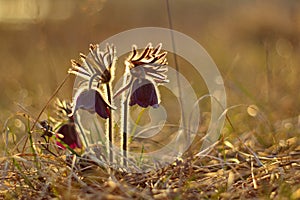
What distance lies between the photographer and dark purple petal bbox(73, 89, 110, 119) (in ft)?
8.72

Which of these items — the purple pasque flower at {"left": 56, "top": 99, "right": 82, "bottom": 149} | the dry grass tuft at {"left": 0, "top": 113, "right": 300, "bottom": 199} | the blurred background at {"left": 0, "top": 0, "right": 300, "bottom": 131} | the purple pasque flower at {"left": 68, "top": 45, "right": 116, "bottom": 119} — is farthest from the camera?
the blurred background at {"left": 0, "top": 0, "right": 300, "bottom": 131}

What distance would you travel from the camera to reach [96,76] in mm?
2635

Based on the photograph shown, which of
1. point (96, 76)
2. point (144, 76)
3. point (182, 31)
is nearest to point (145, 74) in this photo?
point (144, 76)

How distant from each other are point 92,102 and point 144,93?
0.24 m

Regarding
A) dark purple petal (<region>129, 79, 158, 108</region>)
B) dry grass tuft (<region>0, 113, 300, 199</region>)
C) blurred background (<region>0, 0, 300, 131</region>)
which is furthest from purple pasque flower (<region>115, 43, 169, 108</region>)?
blurred background (<region>0, 0, 300, 131</region>)

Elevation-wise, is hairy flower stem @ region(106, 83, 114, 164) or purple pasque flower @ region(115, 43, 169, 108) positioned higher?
purple pasque flower @ region(115, 43, 169, 108)

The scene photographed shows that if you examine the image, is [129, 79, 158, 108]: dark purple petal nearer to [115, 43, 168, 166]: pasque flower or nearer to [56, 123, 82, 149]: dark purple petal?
[115, 43, 168, 166]: pasque flower

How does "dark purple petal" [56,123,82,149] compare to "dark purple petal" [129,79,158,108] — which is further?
"dark purple petal" [56,123,82,149]

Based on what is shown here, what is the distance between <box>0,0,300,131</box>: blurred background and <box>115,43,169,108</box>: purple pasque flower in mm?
664

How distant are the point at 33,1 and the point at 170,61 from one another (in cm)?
284

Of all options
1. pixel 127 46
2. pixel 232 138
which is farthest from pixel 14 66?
pixel 232 138

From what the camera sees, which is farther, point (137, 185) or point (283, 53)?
point (283, 53)

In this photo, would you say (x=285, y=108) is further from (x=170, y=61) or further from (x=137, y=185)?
(x=170, y=61)

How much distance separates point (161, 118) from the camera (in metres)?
4.85
